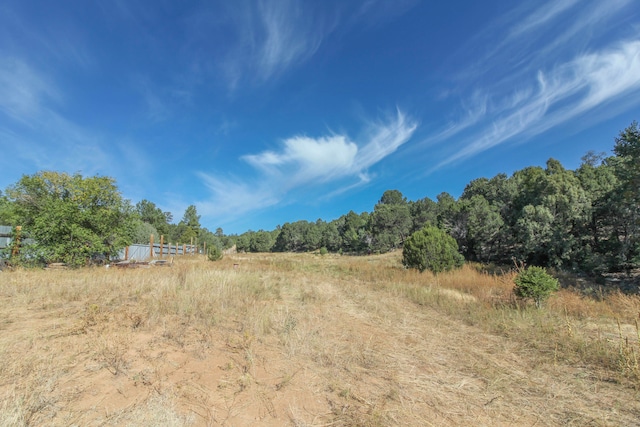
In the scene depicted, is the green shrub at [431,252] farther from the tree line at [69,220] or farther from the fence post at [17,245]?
the fence post at [17,245]

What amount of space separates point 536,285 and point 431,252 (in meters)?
7.14

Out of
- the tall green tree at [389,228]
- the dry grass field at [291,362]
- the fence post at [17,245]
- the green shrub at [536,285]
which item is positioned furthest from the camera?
the tall green tree at [389,228]

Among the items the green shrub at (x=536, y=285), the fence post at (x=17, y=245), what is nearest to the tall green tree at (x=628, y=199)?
the green shrub at (x=536, y=285)

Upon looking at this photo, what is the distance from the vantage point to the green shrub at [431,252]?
13.5 metres

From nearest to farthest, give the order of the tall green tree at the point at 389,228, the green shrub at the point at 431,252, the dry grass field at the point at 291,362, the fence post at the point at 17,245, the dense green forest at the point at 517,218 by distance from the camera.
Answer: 1. the dry grass field at the point at 291,362
2. the fence post at the point at 17,245
3. the dense green forest at the point at 517,218
4. the green shrub at the point at 431,252
5. the tall green tree at the point at 389,228

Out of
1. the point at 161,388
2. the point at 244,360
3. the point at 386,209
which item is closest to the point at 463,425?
the point at 244,360

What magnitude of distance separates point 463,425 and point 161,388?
9.31 ft

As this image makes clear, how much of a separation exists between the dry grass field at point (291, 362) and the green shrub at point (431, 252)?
6.95m

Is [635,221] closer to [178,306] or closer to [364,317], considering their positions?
[364,317]

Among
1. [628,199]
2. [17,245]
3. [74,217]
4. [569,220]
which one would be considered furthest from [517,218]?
[17,245]

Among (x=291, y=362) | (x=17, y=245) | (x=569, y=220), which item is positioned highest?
(x=17, y=245)

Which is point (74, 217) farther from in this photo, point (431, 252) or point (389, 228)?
point (389, 228)

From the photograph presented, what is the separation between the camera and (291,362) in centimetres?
355

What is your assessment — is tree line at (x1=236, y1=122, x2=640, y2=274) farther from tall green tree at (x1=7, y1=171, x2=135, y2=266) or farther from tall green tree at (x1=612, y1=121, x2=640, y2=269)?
tall green tree at (x1=7, y1=171, x2=135, y2=266)
